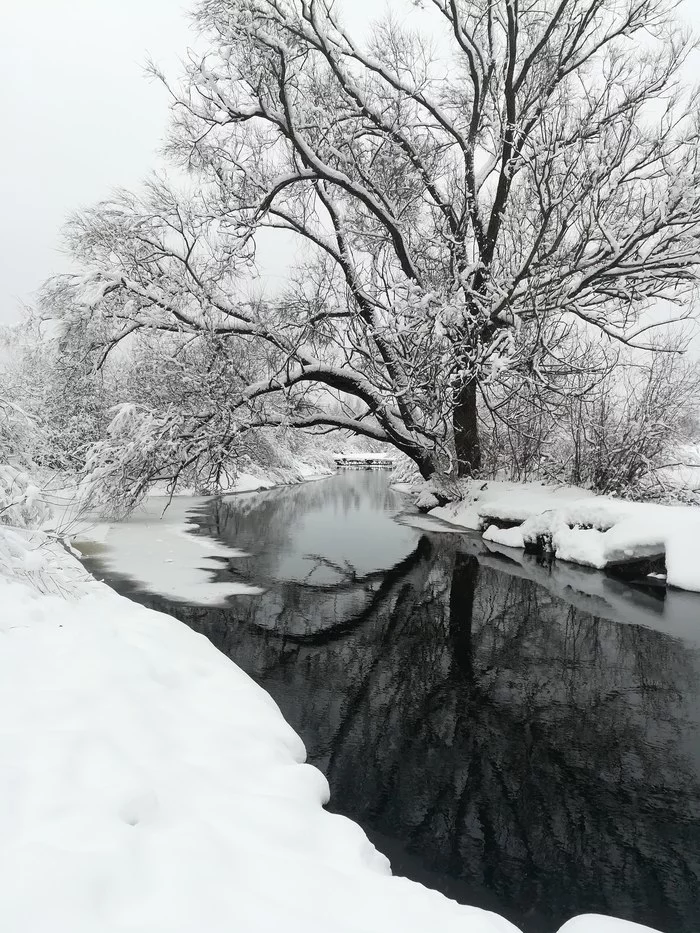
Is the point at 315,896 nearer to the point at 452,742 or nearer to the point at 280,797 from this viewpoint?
the point at 280,797

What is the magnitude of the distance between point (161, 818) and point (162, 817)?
1 cm

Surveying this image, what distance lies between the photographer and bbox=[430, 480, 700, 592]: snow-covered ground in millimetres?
7926

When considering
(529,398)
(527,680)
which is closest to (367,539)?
(529,398)

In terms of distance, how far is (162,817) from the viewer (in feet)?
6.81

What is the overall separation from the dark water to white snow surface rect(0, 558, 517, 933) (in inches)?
18.4

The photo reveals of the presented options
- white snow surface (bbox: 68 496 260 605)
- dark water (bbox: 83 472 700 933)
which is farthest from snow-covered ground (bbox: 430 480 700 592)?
white snow surface (bbox: 68 496 260 605)

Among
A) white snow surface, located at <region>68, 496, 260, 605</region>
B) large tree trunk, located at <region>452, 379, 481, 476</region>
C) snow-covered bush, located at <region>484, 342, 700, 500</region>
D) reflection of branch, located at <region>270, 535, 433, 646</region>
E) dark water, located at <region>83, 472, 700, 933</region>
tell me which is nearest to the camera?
dark water, located at <region>83, 472, 700, 933</region>

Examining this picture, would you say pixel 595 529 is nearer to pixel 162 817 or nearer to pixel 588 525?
pixel 588 525

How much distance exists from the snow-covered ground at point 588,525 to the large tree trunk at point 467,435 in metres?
0.84

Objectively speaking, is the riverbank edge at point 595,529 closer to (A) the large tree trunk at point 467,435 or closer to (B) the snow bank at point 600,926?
(A) the large tree trunk at point 467,435

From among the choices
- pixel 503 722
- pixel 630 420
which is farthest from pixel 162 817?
pixel 630 420

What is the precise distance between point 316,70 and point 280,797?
14507mm

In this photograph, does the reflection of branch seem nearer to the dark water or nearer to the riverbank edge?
the dark water

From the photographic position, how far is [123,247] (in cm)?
1239
